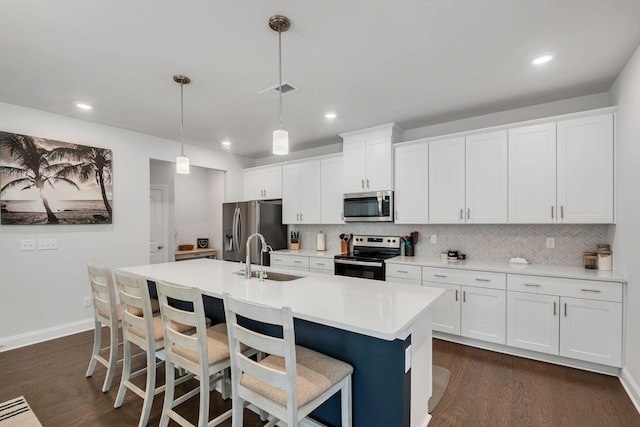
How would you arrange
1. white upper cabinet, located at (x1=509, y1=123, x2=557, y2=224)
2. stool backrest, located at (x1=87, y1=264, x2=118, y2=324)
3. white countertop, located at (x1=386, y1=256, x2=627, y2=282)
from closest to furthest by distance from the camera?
stool backrest, located at (x1=87, y1=264, x2=118, y2=324) → white countertop, located at (x1=386, y1=256, x2=627, y2=282) → white upper cabinet, located at (x1=509, y1=123, x2=557, y2=224)

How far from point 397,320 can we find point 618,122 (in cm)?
285

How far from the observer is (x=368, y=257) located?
394 cm

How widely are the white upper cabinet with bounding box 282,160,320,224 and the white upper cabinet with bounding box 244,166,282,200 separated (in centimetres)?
A: 14

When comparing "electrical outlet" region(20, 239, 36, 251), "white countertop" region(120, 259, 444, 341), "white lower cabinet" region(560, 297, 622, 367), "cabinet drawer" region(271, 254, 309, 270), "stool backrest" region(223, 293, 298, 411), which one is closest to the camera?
"stool backrest" region(223, 293, 298, 411)

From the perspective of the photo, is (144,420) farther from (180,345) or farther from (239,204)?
(239,204)

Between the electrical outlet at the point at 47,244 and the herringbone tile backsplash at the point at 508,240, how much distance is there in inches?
155

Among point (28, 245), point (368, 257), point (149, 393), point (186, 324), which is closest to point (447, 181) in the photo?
point (368, 257)

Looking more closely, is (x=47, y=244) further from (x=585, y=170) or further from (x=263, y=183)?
(x=585, y=170)

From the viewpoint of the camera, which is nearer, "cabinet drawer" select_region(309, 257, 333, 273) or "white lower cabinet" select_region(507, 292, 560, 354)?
"white lower cabinet" select_region(507, 292, 560, 354)

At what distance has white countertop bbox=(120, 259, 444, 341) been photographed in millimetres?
1468

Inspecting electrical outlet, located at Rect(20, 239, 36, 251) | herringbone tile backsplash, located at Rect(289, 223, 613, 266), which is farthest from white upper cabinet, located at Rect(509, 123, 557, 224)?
electrical outlet, located at Rect(20, 239, 36, 251)

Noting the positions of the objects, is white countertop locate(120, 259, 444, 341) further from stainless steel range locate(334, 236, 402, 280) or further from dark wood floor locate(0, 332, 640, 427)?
stainless steel range locate(334, 236, 402, 280)

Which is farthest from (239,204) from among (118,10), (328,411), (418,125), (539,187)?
(539,187)

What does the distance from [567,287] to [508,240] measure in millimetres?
840
